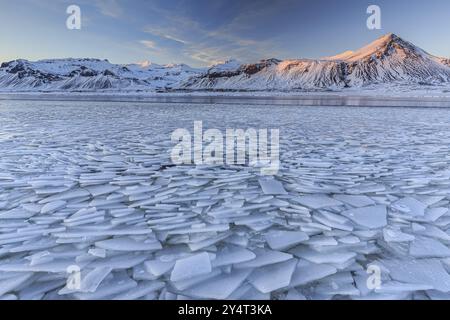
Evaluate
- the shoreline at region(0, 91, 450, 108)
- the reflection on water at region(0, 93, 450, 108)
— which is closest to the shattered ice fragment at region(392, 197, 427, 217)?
the shoreline at region(0, 91, 450, 108)

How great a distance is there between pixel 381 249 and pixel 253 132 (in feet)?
19.1

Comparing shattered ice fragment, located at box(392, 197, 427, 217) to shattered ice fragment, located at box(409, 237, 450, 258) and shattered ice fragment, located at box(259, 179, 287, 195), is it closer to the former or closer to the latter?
shattered ice fragment, located at box(409, 237, 450, 258)

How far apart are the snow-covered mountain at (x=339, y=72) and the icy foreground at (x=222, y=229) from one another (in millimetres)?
124986

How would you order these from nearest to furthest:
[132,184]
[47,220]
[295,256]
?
[295,256] < [47,220] < [132,184]

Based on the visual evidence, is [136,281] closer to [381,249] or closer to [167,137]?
[381,249]

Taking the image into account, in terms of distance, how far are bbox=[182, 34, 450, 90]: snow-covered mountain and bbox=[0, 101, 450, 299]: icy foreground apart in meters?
125

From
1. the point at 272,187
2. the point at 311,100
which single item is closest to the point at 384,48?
the point at 311,100

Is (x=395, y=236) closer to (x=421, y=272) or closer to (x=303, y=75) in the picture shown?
(x=421, y=272)

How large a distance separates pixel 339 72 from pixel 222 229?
153 meters

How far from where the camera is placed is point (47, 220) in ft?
8.41

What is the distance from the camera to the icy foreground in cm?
180

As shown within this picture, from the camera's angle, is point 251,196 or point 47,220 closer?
point 47,220
